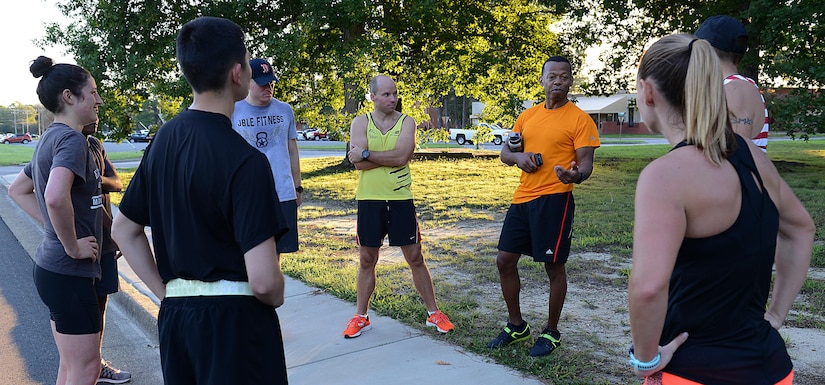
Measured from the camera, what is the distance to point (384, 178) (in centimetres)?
508

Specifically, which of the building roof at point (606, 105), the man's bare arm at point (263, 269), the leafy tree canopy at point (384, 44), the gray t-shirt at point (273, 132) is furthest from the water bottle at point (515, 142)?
the building roof at point (606, 105)

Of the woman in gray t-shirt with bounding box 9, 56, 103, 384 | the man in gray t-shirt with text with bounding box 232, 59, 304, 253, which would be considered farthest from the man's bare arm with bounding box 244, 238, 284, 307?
the man in gray t-shirt with text with bounding box 232, 59, 304, 253

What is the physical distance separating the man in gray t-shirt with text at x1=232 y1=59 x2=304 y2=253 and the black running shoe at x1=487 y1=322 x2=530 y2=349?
5.43 ft

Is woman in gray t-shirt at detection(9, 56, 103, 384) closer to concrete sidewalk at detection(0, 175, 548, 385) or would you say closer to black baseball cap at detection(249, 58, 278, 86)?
black baseball cap at detection(249, 58, 278, 86)

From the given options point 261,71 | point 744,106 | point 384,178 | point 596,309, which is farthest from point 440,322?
point 744,106

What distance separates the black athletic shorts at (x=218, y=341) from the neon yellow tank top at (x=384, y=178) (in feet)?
9.42

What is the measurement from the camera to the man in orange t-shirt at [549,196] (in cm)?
448

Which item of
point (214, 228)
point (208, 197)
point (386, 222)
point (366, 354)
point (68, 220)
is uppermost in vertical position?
point (208, 197)

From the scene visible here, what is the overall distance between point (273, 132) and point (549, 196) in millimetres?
2145

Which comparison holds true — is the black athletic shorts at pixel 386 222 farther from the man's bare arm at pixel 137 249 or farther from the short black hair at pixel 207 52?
the short black hair at pixel 207 52

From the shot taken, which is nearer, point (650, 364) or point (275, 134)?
point (650, 364)

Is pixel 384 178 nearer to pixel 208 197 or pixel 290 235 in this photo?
pixel 290 235

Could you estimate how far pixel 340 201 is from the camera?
13922 mm

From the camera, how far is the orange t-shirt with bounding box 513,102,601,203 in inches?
178
